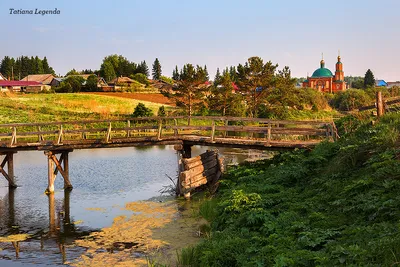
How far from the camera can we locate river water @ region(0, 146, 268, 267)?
48.8 feet

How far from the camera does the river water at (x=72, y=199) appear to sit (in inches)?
586

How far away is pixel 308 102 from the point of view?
8519cm

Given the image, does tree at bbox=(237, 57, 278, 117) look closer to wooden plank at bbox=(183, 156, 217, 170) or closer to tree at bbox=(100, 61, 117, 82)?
wooden plank at bbox=(183, 156, 217, 170)

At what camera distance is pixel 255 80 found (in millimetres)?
63125

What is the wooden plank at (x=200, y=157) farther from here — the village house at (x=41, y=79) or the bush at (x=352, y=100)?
the village house at (x=41, y=79)

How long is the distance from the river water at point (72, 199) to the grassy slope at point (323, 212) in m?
5.10

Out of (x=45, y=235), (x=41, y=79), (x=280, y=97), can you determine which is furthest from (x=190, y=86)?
(x=41, y=79)

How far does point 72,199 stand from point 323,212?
46.6ft

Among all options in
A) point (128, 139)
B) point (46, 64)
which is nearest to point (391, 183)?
point (128, 139)

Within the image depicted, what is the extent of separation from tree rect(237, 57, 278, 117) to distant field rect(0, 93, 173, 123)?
1512cm

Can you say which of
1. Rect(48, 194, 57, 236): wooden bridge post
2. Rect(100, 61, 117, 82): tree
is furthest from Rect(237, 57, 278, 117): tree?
Rect(100, 61, 117, 82): tree

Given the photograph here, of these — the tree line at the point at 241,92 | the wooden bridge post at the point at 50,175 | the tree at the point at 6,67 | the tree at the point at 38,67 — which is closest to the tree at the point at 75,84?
the tree line at the point at 241,92

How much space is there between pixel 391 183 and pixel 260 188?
5375 mm

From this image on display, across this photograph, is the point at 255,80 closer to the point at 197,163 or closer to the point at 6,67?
the point at 197,163
